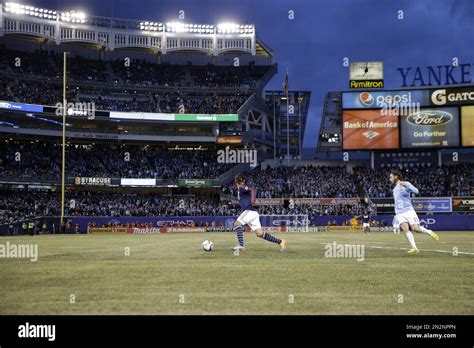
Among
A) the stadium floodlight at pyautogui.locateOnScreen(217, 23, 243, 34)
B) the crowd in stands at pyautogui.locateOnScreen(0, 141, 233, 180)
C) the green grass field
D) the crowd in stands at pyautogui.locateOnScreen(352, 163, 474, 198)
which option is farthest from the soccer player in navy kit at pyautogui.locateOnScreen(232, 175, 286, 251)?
the stadium floodlight at pyautogui.locateOnScreen(217, 23, 243, 34)

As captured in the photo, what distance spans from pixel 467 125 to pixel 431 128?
4.00 m

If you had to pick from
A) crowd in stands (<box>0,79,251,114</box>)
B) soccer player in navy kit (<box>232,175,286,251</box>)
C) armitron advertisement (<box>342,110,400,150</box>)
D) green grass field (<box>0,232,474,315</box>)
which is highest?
crowd in stands (<box>0,79,251,114</box>)

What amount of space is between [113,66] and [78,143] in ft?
46.0

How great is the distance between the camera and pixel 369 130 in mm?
58781

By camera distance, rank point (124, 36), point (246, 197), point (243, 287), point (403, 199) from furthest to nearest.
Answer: point (124, 36)
point (246, 197)
point (403, 199)
point (243, 287)

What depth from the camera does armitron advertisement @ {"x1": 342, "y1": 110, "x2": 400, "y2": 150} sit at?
191 feet

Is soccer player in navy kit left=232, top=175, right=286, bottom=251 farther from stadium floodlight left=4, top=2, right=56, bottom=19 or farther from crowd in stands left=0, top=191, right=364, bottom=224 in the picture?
stadium floodlight left=4, top=2, right=56, bottom=19

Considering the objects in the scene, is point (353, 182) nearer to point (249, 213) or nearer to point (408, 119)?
point (408, 119)

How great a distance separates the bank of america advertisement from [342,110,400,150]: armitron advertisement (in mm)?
1219

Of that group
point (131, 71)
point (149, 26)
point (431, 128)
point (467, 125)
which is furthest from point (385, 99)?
point (131, 71)

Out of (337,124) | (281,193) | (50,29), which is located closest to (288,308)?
(281,193)

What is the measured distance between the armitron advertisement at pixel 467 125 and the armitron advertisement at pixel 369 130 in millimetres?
7514

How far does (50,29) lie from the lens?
222 ft

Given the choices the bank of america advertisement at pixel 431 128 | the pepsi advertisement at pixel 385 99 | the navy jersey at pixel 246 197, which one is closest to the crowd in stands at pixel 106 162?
the pepsi advertisement at pixel 385 99
